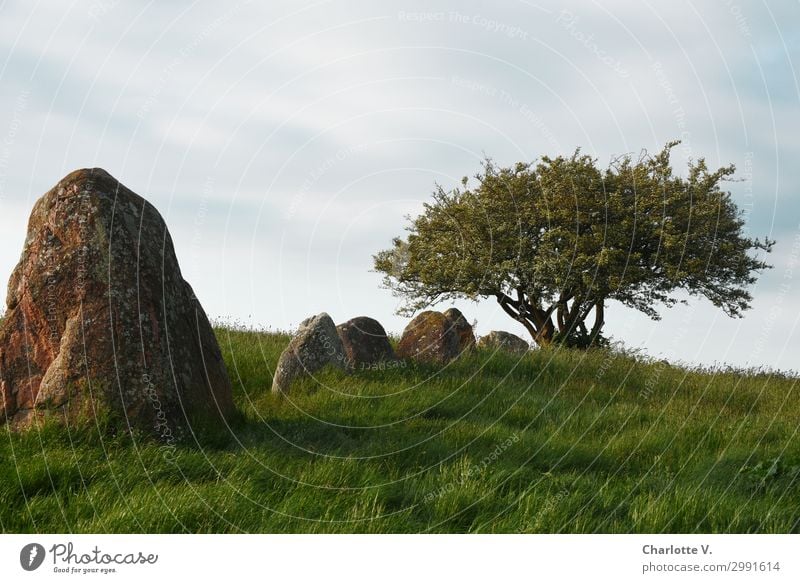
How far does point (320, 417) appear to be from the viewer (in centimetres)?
1116

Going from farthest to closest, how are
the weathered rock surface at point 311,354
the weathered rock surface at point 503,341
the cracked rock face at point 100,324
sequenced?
the weathered rock surface at point 503,341 < the weathered rock surface at point 311,354 < the cracked rock face at point 100,324

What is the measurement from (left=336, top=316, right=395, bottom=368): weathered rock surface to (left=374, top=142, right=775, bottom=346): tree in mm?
11924

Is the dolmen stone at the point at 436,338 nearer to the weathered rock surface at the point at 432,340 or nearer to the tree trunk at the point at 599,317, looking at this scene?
the weathered rock surface at the point at 432,340

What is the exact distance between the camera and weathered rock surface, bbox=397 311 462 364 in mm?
15148

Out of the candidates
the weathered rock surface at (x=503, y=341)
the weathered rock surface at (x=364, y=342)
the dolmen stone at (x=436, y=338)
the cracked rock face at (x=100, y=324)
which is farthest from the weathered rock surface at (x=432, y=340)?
the cracked rock face at (x=100, y=324)

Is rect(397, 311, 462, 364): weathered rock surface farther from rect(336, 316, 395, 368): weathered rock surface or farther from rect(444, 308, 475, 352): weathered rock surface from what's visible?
rect(336, 316, 395, 368): weathered rock surface

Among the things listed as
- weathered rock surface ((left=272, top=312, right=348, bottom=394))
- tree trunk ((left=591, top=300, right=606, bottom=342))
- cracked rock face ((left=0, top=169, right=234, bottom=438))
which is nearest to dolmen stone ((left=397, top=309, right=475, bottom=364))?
weathered rock surface ((left=272, top=312, right=348, bottom=394))

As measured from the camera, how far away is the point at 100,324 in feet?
30.7

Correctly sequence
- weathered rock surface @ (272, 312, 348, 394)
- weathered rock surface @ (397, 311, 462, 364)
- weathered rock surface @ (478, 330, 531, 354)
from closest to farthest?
weathered rock surface @ (272, 312, 348, 394)
weathered rock surface @ (397, 311, 462, 364)
weathered rock surface @ (478, 330, 531, 354)

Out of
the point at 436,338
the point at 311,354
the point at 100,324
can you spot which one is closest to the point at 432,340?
the point at 436,338

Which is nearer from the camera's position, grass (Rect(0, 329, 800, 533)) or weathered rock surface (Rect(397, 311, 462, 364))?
grass (Rect(0, 329, 800, 533))

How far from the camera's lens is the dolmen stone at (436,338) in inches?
597

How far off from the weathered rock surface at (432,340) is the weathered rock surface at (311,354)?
212 cm

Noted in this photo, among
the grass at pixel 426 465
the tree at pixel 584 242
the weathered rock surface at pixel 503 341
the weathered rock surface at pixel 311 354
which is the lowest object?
the grass at pixel 426 465
